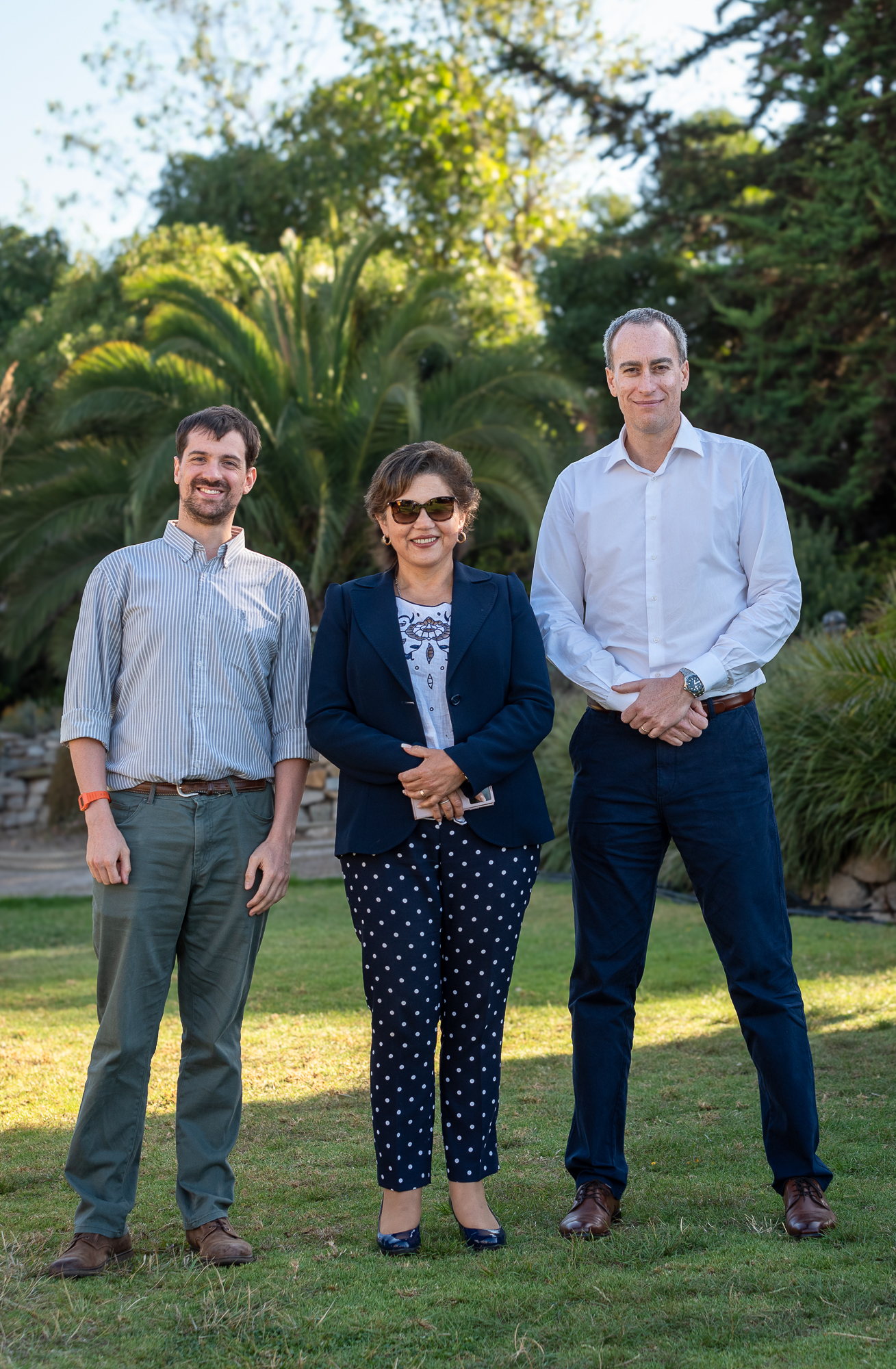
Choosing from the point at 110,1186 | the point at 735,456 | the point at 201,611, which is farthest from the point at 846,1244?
the point at 201,611

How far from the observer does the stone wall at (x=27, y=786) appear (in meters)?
17.8

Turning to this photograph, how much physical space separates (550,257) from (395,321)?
751cm

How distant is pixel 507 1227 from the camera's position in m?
3.26

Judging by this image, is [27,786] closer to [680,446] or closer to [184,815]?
[184,815]

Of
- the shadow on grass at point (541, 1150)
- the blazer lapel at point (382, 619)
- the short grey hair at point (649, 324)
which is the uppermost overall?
the short grey hair at point (649, 324)

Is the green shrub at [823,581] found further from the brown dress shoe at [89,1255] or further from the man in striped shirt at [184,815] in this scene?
the brown dress shoe at [89,1255]

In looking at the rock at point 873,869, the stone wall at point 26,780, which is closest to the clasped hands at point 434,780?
the rock at point 873,869

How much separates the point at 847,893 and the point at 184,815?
6.71m

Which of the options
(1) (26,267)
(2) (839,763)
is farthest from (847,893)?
(1) (26,267)

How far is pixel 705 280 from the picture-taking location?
57.4 ft

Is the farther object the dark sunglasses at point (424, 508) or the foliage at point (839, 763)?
the foliage at point (839, 763)

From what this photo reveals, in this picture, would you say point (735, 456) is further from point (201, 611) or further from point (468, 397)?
point (468, 397)

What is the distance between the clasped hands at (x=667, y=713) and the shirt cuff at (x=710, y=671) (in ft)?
0.14

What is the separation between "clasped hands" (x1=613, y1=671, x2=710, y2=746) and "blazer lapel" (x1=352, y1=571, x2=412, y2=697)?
0.60m
